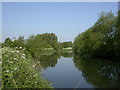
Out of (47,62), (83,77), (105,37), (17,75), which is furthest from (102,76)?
(105,37)

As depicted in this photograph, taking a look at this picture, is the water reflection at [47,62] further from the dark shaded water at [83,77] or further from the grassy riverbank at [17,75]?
the grassy riverbank at [17,75]

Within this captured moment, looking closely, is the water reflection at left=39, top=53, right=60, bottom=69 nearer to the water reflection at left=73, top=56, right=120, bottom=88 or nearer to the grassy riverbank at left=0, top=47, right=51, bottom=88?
the water reflection at left=73, top=56, right=120, bottom=88

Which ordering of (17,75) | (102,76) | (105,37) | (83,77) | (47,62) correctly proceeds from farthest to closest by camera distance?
(105,37)
(47,62)
(102,76)
(83,77)
(17,75)

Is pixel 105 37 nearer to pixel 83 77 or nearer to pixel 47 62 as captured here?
pixel 47 62

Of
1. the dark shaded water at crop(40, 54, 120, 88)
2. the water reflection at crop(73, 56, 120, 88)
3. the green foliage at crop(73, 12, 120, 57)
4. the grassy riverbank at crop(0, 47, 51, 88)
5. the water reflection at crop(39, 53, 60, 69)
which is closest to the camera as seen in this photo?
the grassy riverbank at crop(0, 47, 51, 88)

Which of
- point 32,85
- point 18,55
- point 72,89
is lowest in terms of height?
point 72,89

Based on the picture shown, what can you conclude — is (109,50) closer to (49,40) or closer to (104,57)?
(104,57)

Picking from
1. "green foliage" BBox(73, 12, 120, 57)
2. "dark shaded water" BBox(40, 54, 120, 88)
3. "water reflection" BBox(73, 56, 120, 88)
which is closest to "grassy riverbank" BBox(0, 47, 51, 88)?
"dark shaded water" BBox(40, 54, 120, 88)

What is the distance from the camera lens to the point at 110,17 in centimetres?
3038

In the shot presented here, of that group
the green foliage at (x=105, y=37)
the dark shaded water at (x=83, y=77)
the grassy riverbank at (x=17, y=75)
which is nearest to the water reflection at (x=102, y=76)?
the dark shaded water at (x=83, y=77)

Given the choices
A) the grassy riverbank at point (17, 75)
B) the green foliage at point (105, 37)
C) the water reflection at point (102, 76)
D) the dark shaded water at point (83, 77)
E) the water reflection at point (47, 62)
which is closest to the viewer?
the grassy riverbank at point (17, 75)

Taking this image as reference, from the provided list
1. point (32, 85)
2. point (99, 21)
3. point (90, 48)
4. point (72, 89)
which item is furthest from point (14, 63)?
point (90, 48)

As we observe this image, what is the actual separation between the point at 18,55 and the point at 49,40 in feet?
238

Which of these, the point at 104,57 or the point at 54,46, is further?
the point at 54,46
